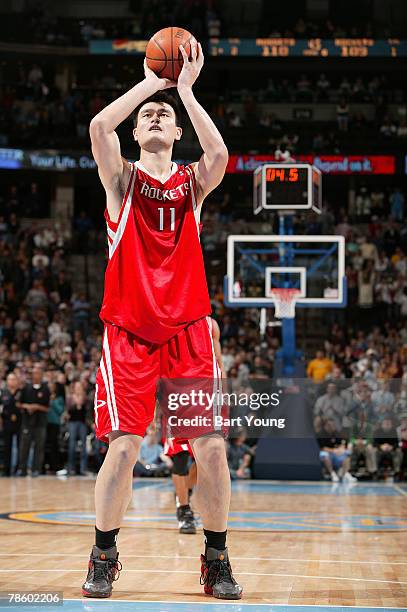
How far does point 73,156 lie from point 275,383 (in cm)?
1553

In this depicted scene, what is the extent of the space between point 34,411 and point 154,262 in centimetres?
1196

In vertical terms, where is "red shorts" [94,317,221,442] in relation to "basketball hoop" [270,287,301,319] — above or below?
below

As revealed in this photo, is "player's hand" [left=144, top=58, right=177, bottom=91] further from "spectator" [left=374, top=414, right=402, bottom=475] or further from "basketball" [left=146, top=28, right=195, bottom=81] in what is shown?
"spectator" [left=374, top=414, right=402, bottom=475]

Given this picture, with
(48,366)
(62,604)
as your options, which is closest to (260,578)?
(62,604)

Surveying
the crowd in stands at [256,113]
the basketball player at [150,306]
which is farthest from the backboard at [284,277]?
the crowd in stands at [256,113]

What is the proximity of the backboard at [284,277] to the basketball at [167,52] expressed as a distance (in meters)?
10.7

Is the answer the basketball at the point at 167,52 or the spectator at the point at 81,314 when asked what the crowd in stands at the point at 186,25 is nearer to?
the spectator at the point at 81,314

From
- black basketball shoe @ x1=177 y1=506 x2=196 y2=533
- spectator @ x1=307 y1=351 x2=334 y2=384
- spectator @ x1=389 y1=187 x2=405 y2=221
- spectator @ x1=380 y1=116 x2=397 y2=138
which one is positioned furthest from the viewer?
spectator @ x1=380 y1=116 x2=397 y2=138

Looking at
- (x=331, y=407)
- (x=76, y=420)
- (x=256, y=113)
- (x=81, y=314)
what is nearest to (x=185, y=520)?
(x=331, y=407)

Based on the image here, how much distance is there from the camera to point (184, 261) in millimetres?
4926

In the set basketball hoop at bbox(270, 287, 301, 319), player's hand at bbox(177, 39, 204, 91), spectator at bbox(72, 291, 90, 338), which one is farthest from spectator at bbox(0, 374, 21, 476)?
player's hand at bbox(177, 39, 204, 91)

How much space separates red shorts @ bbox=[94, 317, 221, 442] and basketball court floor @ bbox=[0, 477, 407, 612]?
33.0 inches

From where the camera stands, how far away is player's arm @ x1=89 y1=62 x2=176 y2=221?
4707 mm

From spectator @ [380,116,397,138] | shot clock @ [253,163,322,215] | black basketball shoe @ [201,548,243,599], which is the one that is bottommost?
black basketball shoe @ [201,548,243,599]
